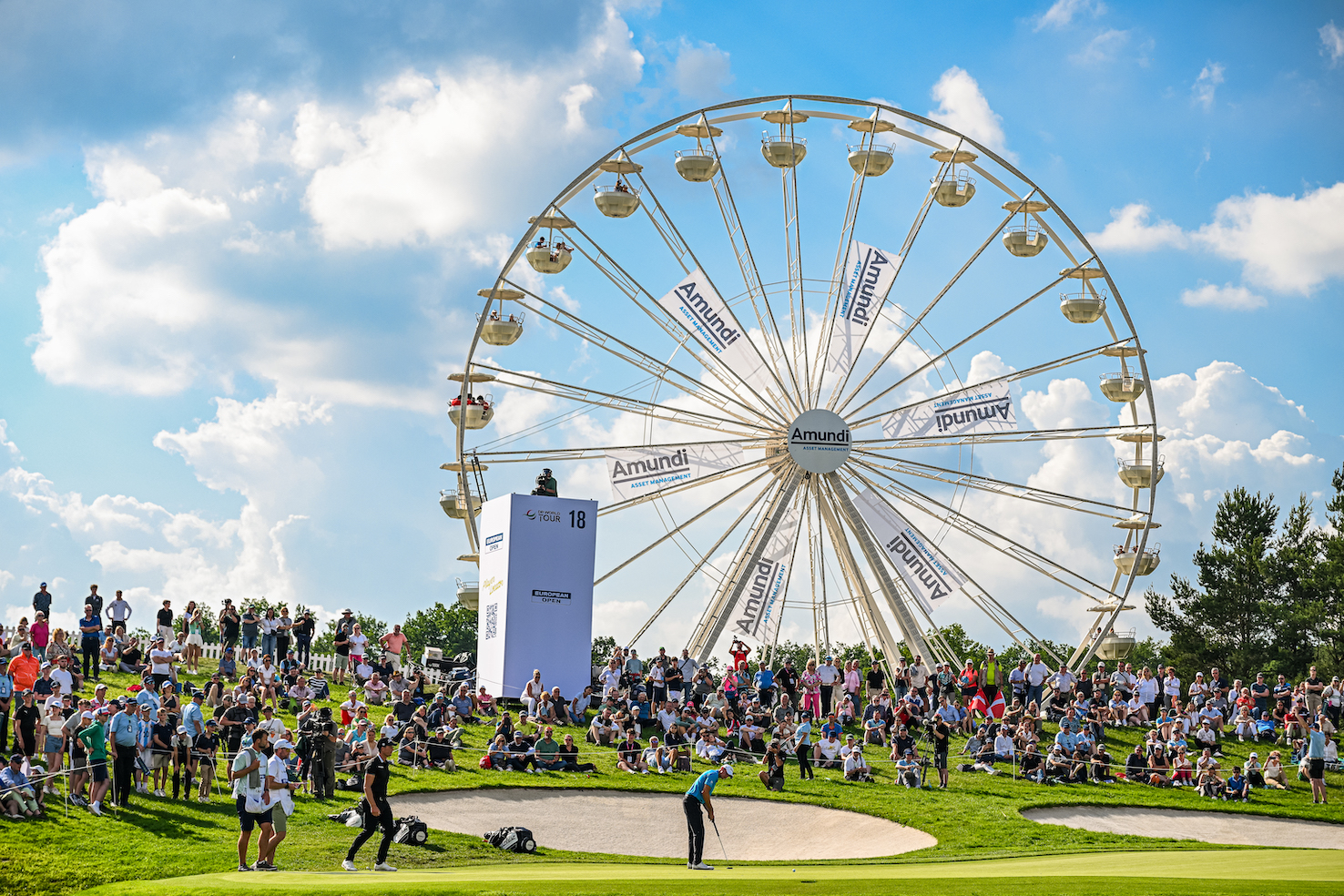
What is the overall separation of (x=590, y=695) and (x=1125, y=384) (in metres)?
15.9

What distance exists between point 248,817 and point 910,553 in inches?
732

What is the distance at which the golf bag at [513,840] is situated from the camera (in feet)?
59.8

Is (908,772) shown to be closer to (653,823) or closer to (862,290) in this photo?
(653,823)

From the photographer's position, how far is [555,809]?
69.3 feet

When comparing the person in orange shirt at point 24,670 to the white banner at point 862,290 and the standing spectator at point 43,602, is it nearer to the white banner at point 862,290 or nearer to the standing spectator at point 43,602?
the standing spectator at point 43,602

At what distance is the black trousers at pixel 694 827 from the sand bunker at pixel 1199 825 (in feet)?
23.6

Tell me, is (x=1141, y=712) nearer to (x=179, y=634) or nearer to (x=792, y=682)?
(x=792, y=682)

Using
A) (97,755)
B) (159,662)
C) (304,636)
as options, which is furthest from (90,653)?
(97,755)

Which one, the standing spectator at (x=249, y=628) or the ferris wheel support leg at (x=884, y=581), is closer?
the standing spectator at (x=249, y=628)

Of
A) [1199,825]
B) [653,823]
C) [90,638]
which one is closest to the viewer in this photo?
[653,823]

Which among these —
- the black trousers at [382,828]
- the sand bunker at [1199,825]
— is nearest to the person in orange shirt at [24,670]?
the black trousers at [382,828]

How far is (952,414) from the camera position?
31766 mm

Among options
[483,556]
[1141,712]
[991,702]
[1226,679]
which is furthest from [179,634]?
[1226,679]

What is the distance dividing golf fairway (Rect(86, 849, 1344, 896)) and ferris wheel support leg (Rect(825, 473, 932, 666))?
12619 millimetres
